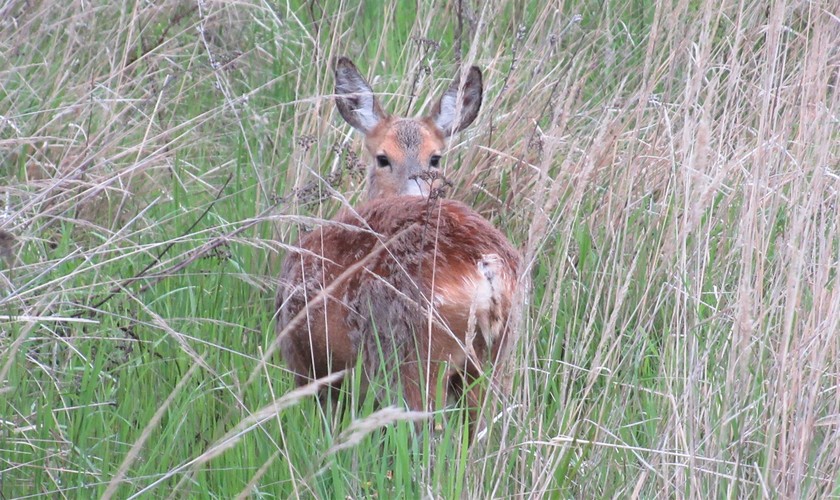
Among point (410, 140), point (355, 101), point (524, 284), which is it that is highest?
point (524, 284)

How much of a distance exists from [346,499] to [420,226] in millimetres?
899

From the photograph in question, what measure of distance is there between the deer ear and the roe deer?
1.45 metres

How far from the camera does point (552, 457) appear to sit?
2852 mm

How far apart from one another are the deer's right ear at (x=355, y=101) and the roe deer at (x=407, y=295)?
155 centimetres

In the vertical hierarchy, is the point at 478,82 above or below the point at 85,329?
above

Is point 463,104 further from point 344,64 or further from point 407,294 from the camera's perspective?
point 407,294

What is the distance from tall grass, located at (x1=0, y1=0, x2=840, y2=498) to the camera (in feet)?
9.53

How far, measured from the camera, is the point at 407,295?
339 centimetres

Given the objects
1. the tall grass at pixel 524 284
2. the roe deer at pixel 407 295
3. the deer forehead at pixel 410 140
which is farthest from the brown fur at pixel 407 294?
the deer forehead at pixel 410 140

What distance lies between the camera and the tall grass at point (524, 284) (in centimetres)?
291

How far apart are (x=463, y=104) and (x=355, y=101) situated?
0.52 meters

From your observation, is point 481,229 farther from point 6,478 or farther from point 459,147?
point 459,147

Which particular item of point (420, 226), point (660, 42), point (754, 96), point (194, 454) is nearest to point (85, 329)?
point (194, 454)

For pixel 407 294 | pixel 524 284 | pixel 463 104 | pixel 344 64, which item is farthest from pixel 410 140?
pixel 524 284
